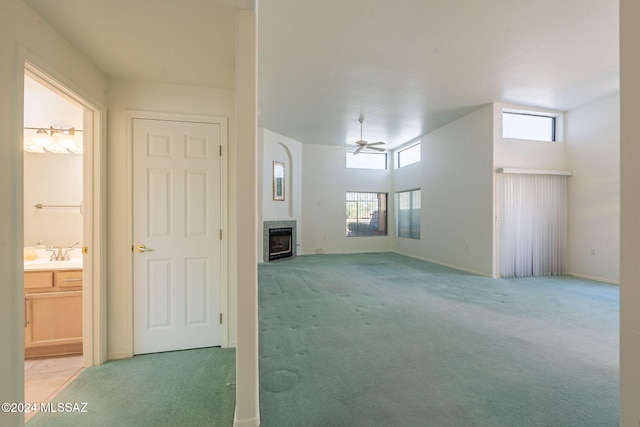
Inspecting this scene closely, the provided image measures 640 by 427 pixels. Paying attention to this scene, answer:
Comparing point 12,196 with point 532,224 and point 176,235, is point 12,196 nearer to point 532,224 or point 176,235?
point 176,235

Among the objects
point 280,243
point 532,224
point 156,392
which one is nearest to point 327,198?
point 280,243

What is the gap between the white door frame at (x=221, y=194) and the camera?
253 centimetres

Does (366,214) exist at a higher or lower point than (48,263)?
higher

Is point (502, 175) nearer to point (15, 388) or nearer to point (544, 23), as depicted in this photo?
point (544, 23)

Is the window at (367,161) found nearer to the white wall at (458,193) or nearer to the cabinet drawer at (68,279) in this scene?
the white wall at (458,193)

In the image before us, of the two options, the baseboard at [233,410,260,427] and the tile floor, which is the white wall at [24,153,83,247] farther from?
the baseboard at [233,410,260,427]

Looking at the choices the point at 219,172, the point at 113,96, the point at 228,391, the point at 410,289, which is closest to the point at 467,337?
the point at 410,289

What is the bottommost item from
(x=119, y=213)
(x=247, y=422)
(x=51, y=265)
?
Answer: (x=247, y=422)

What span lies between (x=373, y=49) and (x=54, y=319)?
4.64 m

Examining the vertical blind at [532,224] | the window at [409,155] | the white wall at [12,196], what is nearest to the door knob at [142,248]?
the white wall at [12,196]

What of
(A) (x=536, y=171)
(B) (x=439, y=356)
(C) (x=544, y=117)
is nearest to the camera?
(B) (x=439, y=356)

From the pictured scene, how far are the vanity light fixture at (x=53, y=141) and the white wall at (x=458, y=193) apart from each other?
6.55 metres

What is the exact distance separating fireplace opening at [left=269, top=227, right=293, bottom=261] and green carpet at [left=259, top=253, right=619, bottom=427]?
273cm

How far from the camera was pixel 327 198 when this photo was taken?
343 inches
